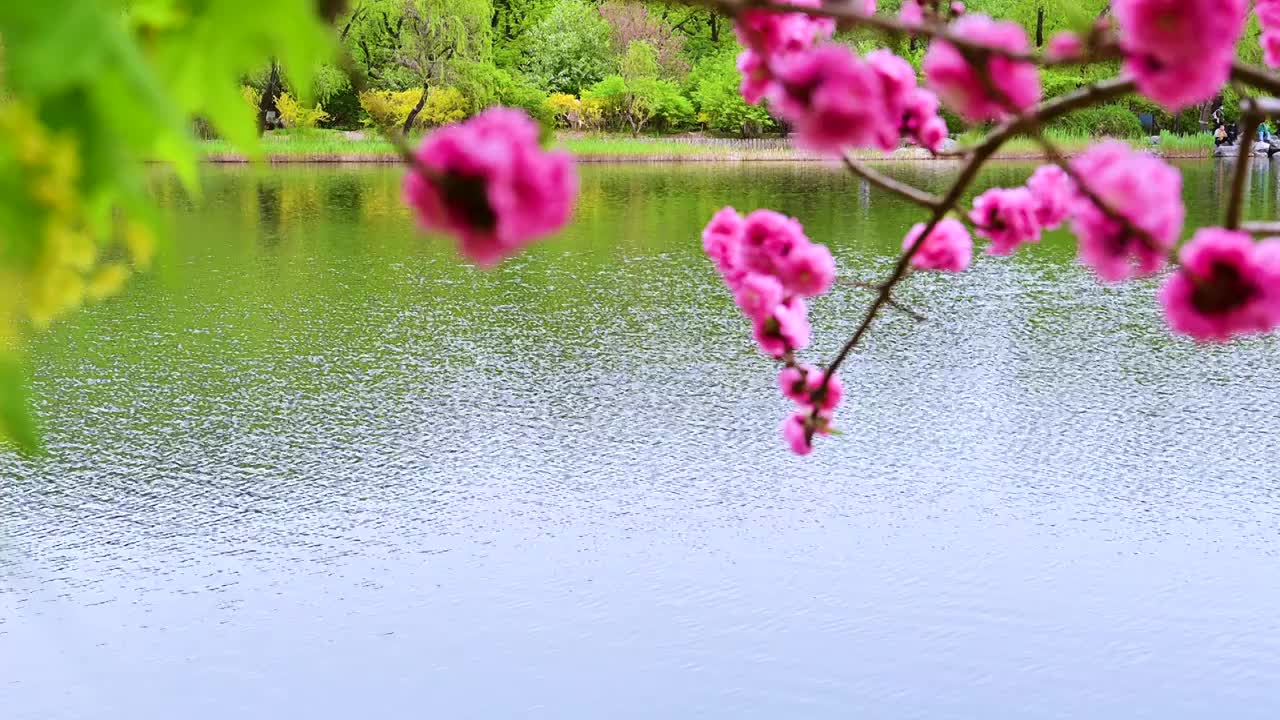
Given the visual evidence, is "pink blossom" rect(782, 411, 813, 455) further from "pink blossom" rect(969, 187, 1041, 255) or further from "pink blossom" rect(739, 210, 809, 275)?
"pink blossom" rect(969, 187, 1041, 255)

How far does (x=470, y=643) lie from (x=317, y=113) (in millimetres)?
42733

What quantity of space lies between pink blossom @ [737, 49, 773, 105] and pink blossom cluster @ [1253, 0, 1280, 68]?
43.5 inches

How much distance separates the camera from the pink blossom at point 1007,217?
341 centimetres

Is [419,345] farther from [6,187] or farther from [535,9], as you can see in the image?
[535,9]

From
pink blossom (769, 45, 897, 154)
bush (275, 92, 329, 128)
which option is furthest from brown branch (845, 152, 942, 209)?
bush (275, 92, 329, 128)

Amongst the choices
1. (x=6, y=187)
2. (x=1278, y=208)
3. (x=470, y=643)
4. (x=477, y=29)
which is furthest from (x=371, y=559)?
(x=477, y=29)

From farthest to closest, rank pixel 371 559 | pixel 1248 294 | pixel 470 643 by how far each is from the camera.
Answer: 1. pixel 371 559
2. pixel 470 643
3. pixel 1248 294

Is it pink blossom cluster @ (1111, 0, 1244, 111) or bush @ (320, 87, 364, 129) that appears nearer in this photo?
pink blossom cluster @ (1111, 0, 1244, 111)

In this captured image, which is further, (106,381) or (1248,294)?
(106,381)

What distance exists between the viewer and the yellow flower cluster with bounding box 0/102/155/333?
2.96ft

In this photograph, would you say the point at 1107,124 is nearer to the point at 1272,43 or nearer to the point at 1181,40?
the point at 1272,43

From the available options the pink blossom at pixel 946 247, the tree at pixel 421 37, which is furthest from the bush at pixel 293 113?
the pink blossom at pixel 946 247

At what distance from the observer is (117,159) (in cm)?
89

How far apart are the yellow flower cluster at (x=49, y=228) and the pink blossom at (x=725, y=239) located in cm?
267
